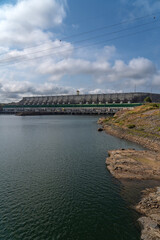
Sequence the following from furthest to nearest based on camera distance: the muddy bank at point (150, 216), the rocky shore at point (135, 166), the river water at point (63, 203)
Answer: the rocky shore at point (135, 166) → the river water at point (63, 203) → the muddy bank at point (150, 216)

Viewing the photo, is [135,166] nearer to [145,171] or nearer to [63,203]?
[145,171]

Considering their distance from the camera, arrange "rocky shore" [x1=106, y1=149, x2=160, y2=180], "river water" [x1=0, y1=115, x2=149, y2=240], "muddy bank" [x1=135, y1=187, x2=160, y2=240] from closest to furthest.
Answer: "muddy bank" [x1=135, y1=187, x2=160, y2=240]
"river water" [x1=0, y1=115, x2=149, y2=240]
"rocky shore" [x1=106, y1=149, x2=160, y2=180]

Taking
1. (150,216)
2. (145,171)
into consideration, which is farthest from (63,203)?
(145,171)

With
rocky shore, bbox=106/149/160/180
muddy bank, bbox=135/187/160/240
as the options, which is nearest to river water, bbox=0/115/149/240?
muddy bank, bbox=135/187/160/240

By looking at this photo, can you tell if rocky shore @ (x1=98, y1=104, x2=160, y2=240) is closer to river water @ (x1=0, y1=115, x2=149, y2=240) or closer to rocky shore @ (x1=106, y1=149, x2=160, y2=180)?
rocky shore @ (x1=106, y1=149, x2=160, y2=180)

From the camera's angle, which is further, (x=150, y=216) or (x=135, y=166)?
(x=135, y=166)

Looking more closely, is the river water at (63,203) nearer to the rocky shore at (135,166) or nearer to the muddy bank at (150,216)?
the muddy bank at (150,216)

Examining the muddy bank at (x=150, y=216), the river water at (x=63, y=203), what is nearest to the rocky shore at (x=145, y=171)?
the muddy bank at (x=150, y=216)

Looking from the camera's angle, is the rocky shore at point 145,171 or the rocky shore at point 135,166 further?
the rocky shore at point 135,166

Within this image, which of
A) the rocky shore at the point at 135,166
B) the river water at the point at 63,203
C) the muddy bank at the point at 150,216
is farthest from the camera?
the rocky shore at the point at 135,166

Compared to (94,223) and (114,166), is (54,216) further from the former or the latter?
(114,166)

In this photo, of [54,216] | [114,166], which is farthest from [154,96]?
[54,216]
